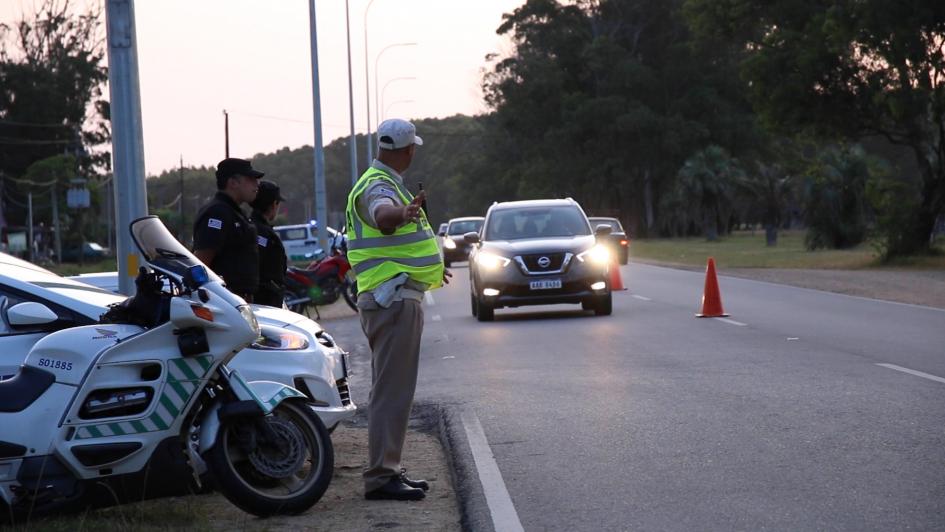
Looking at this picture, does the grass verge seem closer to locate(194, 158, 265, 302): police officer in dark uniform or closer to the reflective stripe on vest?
locate(194, 158, 265, 302): police officer in dark uniform

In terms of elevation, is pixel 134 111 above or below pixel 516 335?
above

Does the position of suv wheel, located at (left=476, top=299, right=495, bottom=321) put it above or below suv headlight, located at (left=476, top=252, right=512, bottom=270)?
below

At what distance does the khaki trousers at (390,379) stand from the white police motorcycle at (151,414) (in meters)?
0.57

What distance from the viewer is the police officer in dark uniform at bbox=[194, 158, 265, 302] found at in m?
9.52

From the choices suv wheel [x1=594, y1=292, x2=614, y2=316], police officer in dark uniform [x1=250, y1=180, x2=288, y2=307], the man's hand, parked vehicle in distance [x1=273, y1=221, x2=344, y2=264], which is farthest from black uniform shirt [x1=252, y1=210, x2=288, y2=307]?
parked vehicle in distance [x1=273, y1=221, x2=344, y2=264]

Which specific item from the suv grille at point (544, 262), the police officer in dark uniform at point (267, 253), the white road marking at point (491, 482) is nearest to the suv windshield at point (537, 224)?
the suv grille at point (544, 262)

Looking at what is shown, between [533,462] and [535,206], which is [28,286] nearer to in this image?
[533,462]

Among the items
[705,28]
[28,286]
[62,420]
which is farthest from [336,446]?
[705,28]

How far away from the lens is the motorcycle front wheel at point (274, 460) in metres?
6.71

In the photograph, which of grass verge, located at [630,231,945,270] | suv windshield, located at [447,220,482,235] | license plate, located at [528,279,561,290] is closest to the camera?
license plate, located at [528,279,561,290]

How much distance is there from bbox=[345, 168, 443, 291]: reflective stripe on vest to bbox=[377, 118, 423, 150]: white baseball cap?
0.15 metres

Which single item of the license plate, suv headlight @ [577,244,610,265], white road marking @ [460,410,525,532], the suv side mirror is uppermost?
the suv side mirror

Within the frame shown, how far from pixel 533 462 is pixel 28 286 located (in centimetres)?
307

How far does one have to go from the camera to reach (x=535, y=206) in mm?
21844
